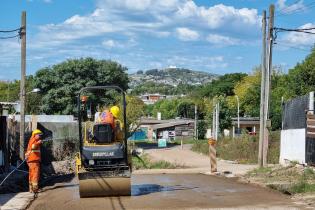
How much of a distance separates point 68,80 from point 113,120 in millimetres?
47516

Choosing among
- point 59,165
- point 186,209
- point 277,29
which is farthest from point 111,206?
point 277,29

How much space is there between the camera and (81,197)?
16.0m

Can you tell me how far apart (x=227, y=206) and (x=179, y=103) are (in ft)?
444

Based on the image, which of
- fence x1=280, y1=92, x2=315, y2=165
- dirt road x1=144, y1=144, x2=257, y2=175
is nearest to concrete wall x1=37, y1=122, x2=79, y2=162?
dirt road x1=144, y1=144, x2=257, y2=175

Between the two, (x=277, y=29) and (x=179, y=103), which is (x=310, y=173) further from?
(x=179, y=103)

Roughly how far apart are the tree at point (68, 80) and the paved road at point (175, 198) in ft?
140

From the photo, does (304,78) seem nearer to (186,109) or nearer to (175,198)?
(175,198)

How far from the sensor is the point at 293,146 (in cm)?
2667

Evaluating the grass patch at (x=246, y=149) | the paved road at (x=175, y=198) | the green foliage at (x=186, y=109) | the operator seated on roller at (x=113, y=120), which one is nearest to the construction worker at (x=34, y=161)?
the paved road at (x=175, y=198)

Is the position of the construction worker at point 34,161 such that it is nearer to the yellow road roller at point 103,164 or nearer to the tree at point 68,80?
the yellow road roller at point 103,164

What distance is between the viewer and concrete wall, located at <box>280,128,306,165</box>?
25.0m

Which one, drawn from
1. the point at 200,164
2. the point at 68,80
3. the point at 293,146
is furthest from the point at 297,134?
the point at 68,80

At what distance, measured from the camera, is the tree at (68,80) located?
6188 centimetres

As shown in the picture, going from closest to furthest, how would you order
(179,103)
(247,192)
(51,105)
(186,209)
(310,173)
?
(186,209), (247,192), (310,173), (51,105), (179,103)
